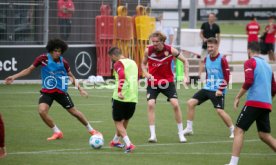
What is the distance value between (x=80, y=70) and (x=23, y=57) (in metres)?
2.20

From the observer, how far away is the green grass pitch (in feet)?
39.9

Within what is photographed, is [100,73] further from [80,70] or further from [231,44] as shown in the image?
[231,44]

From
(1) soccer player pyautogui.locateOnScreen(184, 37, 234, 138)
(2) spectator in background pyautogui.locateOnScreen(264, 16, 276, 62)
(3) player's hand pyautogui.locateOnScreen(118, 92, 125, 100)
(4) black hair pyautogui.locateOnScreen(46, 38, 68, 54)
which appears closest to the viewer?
(3) player's hand pyautogui.locateOnScreen(118, 92, 125, 100)

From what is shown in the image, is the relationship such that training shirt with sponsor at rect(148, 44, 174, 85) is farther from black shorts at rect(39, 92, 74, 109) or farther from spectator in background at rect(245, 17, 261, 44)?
spectator in background at rect(245, 17, 261, 44)

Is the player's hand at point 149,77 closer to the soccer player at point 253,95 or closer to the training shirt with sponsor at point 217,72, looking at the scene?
the training shirt with sponsor at point 217,72

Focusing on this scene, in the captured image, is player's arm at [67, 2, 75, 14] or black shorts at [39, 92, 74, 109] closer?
black shorts at [39, 92, 74, 109]

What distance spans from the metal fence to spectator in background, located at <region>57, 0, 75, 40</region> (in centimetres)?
13

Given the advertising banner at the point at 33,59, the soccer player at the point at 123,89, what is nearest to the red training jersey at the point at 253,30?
the advertising banner at the point at 33,59

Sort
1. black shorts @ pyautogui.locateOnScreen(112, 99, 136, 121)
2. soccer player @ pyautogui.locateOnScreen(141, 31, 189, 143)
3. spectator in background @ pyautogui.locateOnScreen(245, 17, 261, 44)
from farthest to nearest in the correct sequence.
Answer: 1. spectator in background @ pyautogui.locateOnScreen(245, 17, 261, 44)
2. soccer player @ pyautogui.locateOnScreen(141, 31, 189, 143)
3. black shorts @ pyautogui.locateOnScreen(112, 99, 136, 121)

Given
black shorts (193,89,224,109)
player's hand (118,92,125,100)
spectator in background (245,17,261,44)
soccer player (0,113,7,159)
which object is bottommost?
soccer player (0,113,7,159)

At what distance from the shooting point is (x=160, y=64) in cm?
1469

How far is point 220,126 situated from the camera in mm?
16984

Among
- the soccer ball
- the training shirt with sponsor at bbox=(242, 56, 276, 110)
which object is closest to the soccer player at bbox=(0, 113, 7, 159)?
the soccer ball

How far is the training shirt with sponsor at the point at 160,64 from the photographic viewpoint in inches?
577
